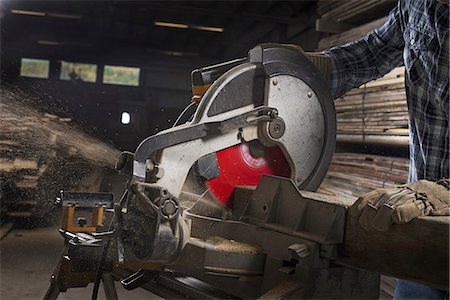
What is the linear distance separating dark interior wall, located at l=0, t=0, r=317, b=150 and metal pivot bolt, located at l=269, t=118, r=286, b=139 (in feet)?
22.8

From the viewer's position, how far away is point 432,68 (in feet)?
7.44

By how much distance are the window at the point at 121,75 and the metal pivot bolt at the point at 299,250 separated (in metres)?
11.0

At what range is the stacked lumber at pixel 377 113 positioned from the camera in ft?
16.5

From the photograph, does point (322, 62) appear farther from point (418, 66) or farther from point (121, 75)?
point (121, 75)

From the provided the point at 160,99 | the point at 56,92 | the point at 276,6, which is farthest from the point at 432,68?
the point at 160,99

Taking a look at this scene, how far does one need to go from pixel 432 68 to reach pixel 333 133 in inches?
18.2

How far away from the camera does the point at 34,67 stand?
12.6 m

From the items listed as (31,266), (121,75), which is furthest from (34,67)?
(31,266)

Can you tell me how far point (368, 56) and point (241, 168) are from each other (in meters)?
0.83

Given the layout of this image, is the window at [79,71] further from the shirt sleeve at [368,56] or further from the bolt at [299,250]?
the bolt at [299,250]

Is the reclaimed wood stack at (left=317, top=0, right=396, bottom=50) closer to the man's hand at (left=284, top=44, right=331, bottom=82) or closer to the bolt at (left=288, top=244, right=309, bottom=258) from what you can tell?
the man's hand at (left=284, top=44, right=331, bottom=82)

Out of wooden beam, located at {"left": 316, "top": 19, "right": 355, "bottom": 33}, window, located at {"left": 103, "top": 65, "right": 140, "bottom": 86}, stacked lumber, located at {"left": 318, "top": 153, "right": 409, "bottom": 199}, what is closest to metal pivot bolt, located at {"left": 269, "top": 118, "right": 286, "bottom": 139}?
stacked lumber, located at {"left": 318, "top": 153, "right": 409, "bottom": 199}

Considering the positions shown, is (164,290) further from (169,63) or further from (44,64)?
(44,64)

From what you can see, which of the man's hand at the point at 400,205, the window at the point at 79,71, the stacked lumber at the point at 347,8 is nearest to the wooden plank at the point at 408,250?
the man's hand at the point at 400,205
